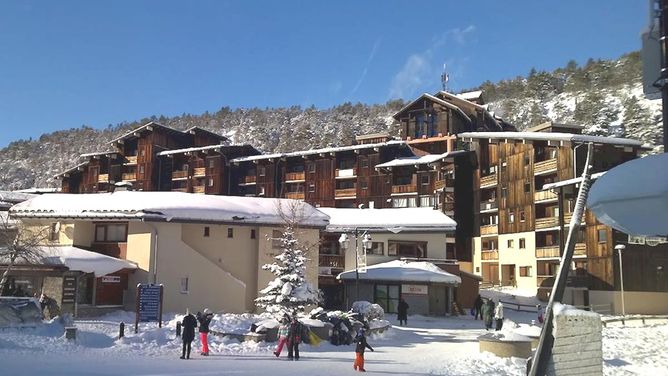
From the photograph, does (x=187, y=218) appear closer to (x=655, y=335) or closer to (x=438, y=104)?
(x=655, y=335)

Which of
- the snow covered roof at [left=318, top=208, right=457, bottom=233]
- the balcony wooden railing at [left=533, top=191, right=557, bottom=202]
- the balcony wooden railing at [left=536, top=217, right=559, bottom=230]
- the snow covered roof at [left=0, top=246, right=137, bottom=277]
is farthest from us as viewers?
the balcony wooden railing at [left=533, top=191, right=557, bottom=202]

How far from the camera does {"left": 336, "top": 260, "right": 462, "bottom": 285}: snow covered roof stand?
3703 cm

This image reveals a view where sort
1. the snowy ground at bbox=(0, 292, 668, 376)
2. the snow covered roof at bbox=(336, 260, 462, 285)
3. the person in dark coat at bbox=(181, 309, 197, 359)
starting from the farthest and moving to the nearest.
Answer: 1. the snow covered roof at bbox=(336, 260, 462, 285)
2. the person in dark coat at bbox=(181, 309, 197, 359)
3. the snowy ground at bbox=(0, 292, 668, 376)

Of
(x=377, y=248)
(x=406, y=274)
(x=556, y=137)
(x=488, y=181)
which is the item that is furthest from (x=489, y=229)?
(x=406, y=274)

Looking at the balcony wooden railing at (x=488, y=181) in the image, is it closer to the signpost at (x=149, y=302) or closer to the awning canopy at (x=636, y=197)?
the signpost at (x=149, y=302)

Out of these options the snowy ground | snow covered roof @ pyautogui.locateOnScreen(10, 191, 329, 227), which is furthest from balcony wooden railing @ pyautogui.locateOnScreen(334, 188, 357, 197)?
the snowy ground

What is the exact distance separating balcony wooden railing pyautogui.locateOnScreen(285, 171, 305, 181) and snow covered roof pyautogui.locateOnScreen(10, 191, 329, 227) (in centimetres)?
3735

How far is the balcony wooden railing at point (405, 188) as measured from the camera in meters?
61.3

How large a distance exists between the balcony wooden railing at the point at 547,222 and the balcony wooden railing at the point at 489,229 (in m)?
6.46

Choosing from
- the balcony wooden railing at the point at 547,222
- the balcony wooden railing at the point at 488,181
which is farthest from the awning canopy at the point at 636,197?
the balcony wooden railing at the point at 488,181

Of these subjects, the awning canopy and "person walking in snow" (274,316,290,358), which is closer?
the awning canopy

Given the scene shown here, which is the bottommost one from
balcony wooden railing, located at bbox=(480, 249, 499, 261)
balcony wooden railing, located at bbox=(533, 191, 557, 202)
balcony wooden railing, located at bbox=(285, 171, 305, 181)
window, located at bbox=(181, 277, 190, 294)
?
window, located at bbox=(181, 277, 190, 294)

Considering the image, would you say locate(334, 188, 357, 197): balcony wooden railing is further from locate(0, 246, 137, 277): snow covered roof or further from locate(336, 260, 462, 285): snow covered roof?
locate(0, 246, 137, 277): snow covered roof

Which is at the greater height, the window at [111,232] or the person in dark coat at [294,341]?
the window at [111,232]
